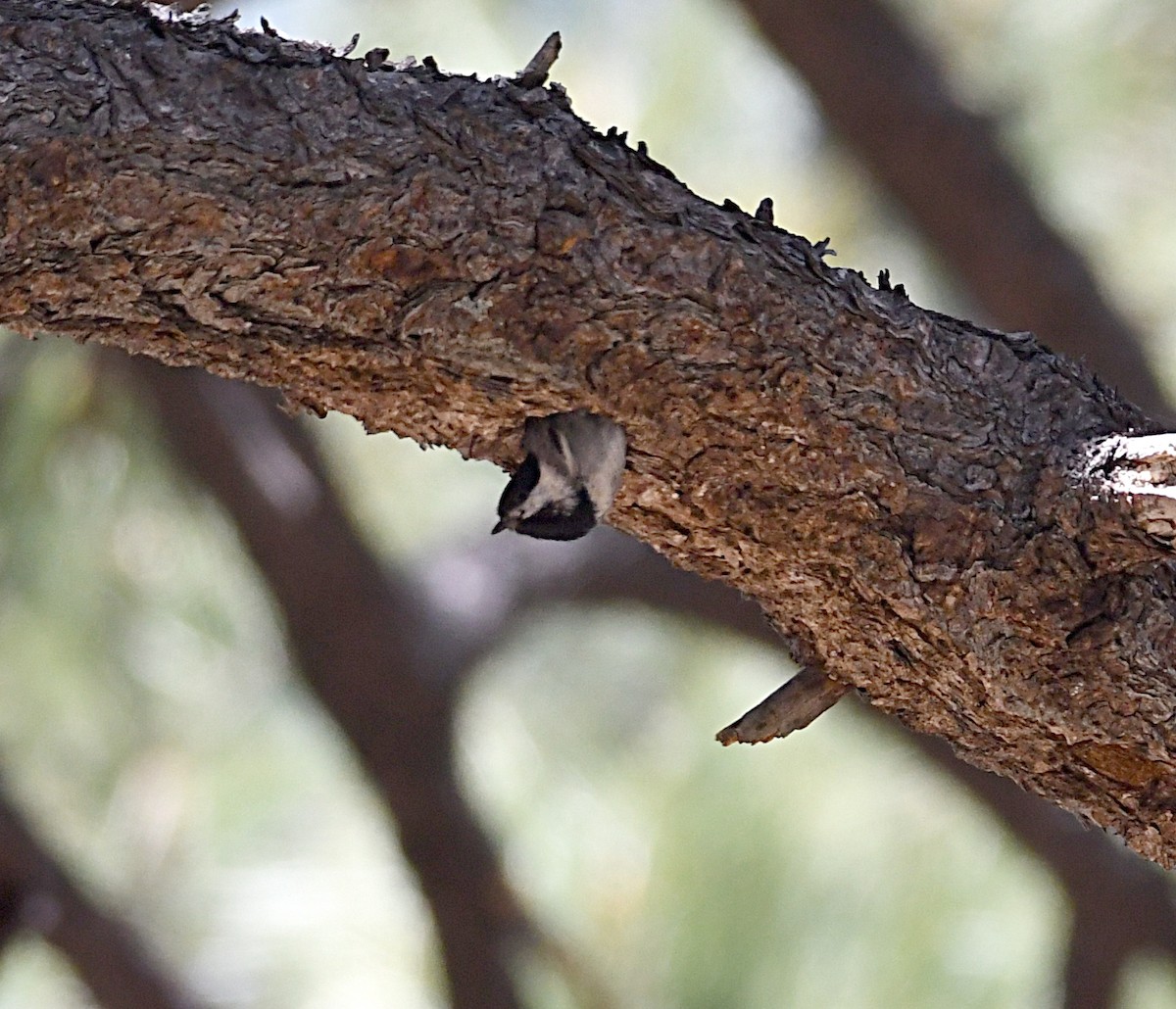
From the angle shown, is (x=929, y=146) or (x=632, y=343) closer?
(x=632, y=343)

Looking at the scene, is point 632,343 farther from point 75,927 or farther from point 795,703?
point 75,927

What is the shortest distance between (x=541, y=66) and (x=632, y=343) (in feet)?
0.43

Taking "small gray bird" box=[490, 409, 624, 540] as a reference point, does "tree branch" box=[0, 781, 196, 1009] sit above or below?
below

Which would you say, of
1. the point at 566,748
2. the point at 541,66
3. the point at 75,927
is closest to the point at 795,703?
the point at 541,66

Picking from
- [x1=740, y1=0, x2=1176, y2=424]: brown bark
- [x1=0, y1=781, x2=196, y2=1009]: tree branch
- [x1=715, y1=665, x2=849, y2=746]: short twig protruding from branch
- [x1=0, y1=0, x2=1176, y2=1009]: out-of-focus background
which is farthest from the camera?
[x1=0, y1=0, x2=1176, y2=1009]: out-of-focus background

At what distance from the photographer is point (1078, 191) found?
Result: 1.93m

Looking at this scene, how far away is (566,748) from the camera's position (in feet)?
8.89

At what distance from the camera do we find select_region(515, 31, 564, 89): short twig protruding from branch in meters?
0.67

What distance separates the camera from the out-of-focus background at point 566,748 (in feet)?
6.16

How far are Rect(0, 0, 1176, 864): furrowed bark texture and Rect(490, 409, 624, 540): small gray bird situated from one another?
0.04ft

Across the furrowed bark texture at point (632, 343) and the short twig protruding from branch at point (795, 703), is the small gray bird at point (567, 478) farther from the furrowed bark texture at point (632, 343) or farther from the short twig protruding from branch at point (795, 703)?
the short twig protruding from branch at point (795, 703)

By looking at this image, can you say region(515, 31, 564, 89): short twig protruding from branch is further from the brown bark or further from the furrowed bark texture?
the brown bark

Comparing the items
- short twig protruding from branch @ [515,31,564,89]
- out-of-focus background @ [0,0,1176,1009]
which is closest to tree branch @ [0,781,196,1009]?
out-of-focus background @ [0,0,1176,1009]

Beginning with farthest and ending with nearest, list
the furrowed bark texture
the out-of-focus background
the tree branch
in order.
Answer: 1. the out-of-focus background
2. the tree branch
3. the furrowed bark texture
